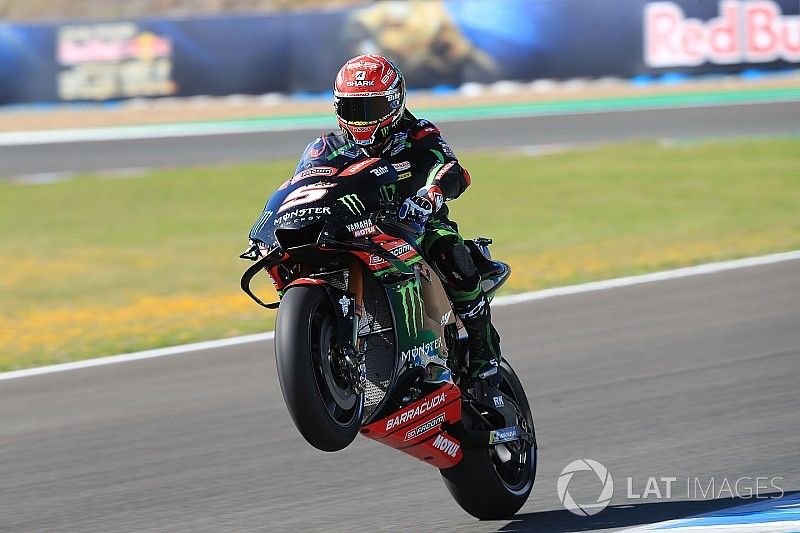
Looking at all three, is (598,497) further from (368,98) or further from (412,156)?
(368,98)

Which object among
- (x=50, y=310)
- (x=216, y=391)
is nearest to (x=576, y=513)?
(x=216, y=391)

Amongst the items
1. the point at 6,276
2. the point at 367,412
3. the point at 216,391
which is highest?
the point at 367,412

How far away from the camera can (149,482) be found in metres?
5.89

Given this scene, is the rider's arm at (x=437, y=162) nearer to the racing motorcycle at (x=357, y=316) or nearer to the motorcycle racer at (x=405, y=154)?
the motorcycle racer at (x=405, y=154)

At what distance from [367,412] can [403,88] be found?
1329 millimetres

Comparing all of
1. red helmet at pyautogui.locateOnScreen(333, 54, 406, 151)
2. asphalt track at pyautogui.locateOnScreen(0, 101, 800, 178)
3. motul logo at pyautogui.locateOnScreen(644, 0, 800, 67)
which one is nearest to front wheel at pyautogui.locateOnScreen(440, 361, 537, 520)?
red helmet at pyautogui.locateOnScreen(333, 54, 406, 151)

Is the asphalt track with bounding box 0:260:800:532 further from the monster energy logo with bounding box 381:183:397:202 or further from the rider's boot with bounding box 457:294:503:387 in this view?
the monster energy logo with bounding box 381:183:397:202

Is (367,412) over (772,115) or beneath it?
over

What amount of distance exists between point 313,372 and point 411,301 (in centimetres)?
62

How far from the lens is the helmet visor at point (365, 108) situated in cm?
495

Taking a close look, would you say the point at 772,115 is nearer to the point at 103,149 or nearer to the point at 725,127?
the point at 725,127

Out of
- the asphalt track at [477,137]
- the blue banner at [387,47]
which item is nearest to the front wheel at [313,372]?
the asphalt track at [477,137]

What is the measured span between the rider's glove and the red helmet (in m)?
0.33

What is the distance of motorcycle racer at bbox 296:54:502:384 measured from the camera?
492 cm
